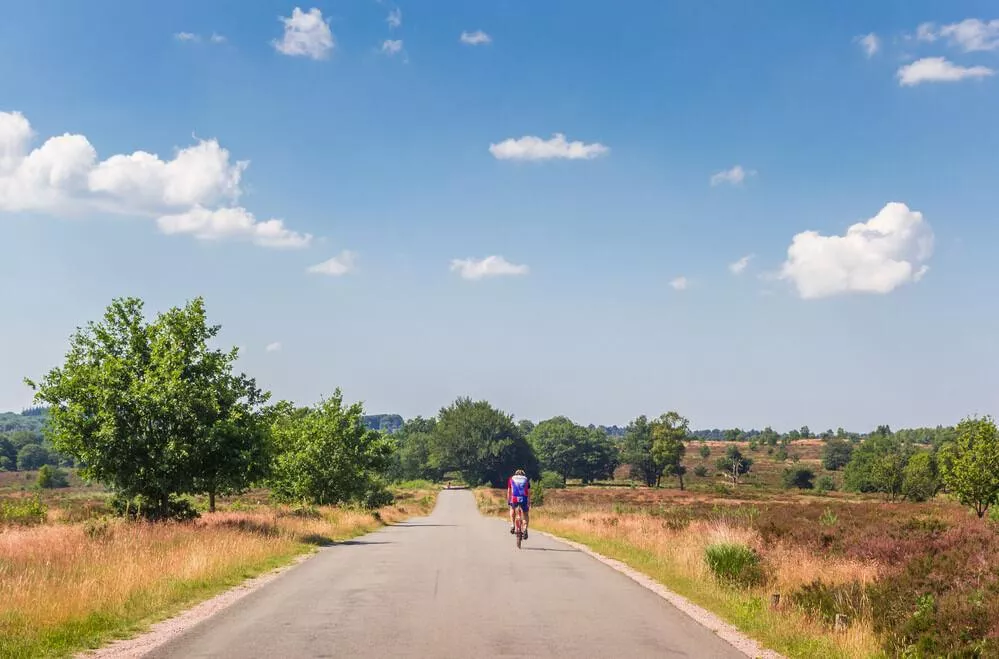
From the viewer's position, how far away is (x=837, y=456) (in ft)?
575

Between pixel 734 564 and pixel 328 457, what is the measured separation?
32790mm

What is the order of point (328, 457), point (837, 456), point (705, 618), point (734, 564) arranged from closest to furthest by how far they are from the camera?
point (705, 618), point (734, 564), point (328, 457), point (837, 456)

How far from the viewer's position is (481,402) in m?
156

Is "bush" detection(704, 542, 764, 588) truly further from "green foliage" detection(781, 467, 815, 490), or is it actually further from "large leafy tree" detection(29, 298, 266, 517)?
"green foliage" detection(781, 467, 815, 490)

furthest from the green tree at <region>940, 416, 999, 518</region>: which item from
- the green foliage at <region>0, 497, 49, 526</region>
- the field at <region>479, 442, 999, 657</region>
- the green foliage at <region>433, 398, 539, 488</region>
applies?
the green foliage at <region>433, 398, 539, 488</region>

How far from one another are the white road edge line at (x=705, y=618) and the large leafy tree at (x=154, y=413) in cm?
1281

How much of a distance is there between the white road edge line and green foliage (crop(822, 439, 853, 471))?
511 feet

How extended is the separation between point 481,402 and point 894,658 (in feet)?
479

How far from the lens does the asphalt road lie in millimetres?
9547

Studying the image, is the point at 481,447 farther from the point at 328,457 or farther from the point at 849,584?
the point at 849,584

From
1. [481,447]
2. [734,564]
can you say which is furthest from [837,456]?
[734,564]

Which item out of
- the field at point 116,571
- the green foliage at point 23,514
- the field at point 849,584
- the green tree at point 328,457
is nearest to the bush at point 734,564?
the field at point 849,584

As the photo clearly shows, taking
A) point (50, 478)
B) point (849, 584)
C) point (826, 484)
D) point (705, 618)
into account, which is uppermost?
point (849, 584)

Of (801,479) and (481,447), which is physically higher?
(481,447)
